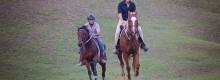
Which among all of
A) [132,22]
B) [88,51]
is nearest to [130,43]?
[132,22]

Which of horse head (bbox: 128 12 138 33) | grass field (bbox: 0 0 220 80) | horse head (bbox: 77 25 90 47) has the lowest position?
grass field (bbox: 0 0 220 80)

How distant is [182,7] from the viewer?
47.3 metres

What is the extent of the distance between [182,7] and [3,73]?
1031 inches

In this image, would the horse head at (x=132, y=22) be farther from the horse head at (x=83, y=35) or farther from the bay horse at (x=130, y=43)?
the horse head at (x=83, y=35)

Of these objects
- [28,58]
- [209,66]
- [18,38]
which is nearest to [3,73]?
[28,58]

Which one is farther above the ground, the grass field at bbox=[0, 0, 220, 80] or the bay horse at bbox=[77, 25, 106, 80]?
the bay horse at bbox=[77, 25, 106, 80]

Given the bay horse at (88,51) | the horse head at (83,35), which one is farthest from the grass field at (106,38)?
the horse head at (83,35)

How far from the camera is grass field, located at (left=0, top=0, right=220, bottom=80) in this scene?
25.3 meters

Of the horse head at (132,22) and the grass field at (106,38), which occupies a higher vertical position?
the horse head at (132,22)

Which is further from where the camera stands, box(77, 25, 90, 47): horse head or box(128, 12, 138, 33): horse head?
box(77, 25, 90, 47): horse head

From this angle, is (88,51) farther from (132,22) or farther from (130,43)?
(132,22)

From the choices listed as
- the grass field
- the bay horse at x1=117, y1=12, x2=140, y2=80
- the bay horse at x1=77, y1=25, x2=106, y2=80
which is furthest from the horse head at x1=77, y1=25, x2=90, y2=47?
the grass field

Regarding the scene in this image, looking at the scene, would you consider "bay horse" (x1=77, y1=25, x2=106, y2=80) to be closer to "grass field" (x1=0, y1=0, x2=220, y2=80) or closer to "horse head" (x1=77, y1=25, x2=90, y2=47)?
"horse head" (x1=77, y1=25, x2=90, y2=47)

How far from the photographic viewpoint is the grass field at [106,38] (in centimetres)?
2534
